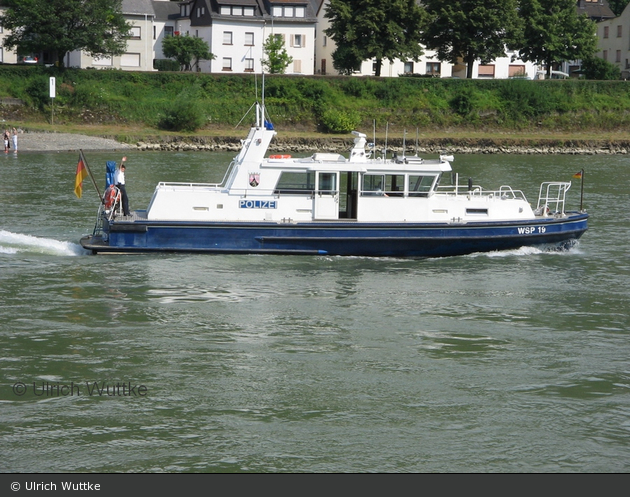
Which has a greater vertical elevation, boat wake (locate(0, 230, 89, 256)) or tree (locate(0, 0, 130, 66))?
tree (locate(0, 0, 130, 66))

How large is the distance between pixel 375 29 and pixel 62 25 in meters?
23.7

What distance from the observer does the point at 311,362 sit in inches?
635

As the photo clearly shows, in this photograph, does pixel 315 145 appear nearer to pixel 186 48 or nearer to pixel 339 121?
pixel 339 121

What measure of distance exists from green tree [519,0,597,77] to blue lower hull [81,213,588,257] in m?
56.9

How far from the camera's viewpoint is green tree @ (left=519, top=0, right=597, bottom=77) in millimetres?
78125

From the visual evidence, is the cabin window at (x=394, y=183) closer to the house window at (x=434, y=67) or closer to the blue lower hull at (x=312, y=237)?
the blue lower hull at (x=312, y=237)

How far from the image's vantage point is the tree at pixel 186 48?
257ft

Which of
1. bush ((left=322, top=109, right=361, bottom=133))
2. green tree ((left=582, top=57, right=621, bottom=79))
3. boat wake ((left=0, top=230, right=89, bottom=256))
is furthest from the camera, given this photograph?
green tree ((left=582, top=57, right=621, bottom=79))

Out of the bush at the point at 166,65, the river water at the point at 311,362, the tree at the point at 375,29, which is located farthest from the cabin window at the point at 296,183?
the bush at the point at 166,65

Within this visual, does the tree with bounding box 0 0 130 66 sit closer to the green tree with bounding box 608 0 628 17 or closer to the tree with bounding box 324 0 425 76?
the tree with bounding box 324 0 425 76

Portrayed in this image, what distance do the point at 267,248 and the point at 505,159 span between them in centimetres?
4143

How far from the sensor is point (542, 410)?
14.2 metres

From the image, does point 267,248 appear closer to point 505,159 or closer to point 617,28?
point 505,159

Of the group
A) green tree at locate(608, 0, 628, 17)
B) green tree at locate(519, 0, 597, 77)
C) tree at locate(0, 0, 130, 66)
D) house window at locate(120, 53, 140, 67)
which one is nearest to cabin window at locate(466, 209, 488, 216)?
tree at locate(0, 0, 130, 66)
